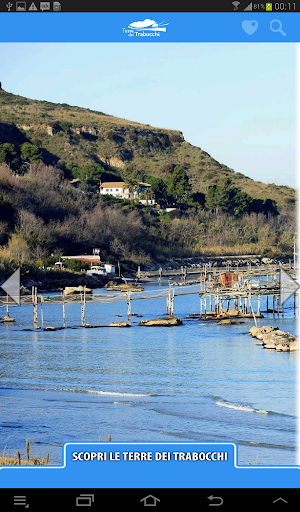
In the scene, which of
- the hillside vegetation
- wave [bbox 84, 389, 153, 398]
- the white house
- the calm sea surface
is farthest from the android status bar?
the white house

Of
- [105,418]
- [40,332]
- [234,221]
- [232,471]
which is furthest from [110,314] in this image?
[234,221]

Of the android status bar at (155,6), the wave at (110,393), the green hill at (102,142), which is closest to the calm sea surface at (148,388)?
the wave at (110,393)

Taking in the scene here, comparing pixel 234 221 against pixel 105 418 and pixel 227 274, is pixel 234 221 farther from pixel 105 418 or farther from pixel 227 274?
pixel 105 418

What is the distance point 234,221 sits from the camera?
268 feet

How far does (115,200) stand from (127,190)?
24.6 ft

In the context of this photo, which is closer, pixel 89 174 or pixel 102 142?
pixel 89 174

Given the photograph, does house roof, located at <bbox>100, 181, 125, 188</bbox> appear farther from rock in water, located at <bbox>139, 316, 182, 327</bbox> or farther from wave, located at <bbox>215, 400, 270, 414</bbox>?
wave, located at <bbox>215, 400, 270, 414</bbox>

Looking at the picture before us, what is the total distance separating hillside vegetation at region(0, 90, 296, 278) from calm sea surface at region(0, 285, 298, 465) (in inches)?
902

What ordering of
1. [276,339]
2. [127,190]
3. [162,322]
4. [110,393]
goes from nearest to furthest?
[110,393], [276,339], [162,322], [127,190]

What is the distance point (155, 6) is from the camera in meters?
3.57
